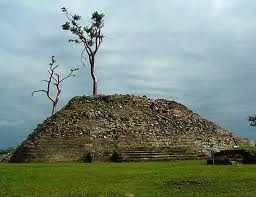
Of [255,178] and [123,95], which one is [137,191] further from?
[123,95]

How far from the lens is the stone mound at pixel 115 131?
4450cm

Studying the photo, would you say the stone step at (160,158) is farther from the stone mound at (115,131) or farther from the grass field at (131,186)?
the grass field at (131,186)

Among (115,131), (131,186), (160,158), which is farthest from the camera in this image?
(115,131)

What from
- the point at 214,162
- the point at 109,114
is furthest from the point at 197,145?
the point at 214,162

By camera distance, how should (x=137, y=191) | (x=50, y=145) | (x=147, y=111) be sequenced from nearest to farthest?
(x=137, y=191) < (x=50, y=145) < (x=147, y=111)

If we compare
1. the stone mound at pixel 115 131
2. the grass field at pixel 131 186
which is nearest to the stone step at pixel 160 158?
the stone mound at pixel 115 131

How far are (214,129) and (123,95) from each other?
10.0 m

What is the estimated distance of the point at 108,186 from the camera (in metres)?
20.3

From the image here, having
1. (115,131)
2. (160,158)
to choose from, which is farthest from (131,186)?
(115,131)

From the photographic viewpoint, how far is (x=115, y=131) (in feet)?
157

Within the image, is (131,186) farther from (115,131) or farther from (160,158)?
(115,131)

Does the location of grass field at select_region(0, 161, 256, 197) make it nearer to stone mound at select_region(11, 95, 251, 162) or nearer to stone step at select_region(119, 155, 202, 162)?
stone step at select_region(119, 155, 202, 162)

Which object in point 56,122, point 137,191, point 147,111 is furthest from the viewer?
point 147,111

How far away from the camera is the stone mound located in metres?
44.5
